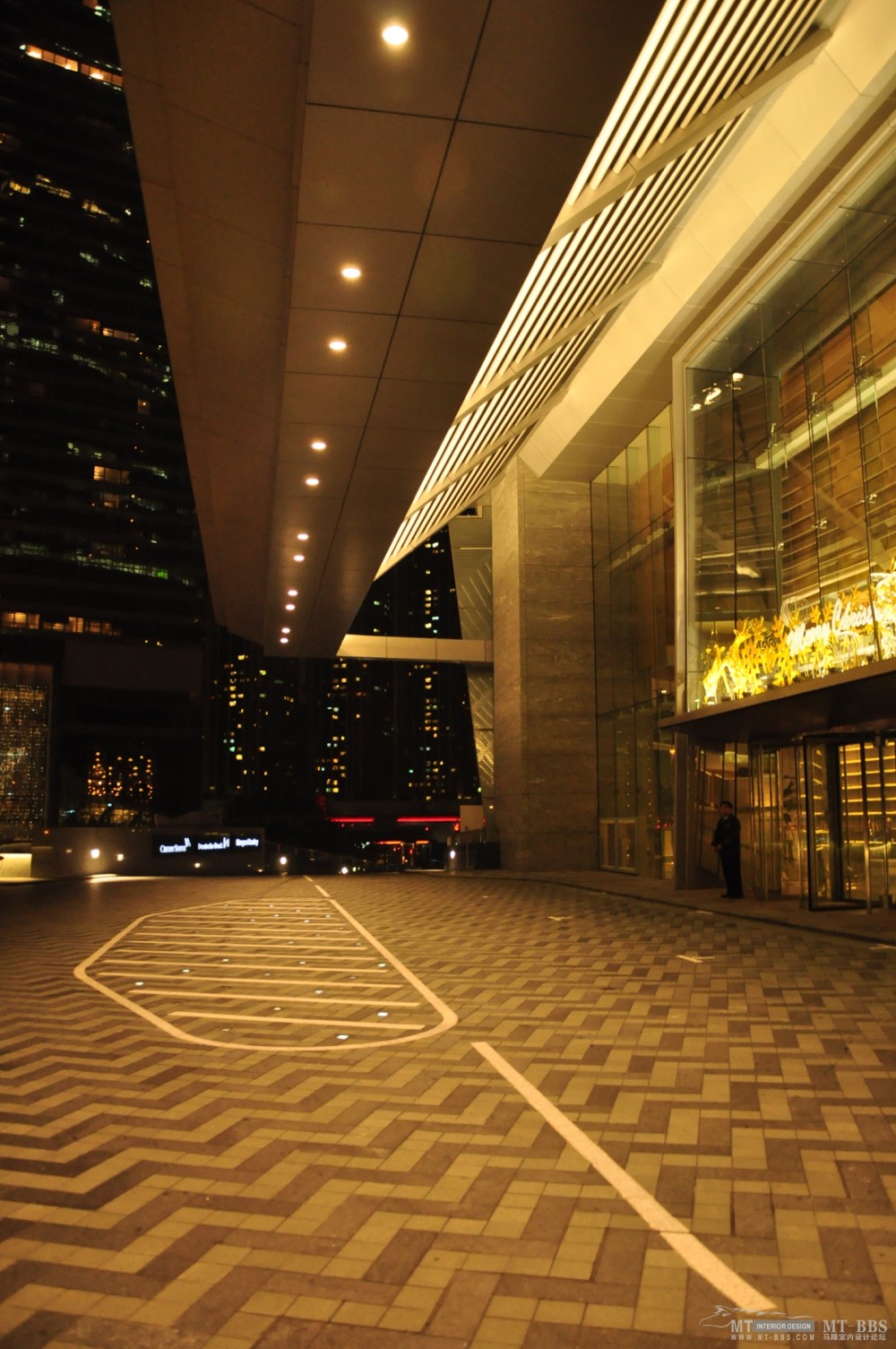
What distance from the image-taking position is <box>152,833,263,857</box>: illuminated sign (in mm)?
29938

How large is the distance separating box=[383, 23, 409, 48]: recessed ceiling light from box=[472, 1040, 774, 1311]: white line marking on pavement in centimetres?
602

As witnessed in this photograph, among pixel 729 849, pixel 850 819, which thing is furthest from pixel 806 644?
pixel 729 849

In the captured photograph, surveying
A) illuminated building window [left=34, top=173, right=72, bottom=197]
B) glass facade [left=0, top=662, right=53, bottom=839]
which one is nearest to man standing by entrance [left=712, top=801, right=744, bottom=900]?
glass facade [left=0, top=662, right=53, bottom=839]

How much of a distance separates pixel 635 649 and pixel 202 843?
52.2 ft

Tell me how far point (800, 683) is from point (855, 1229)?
8.88m

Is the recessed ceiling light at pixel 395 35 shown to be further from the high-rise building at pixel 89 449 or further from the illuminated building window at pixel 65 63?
the illuminated building window at pixel 65 63

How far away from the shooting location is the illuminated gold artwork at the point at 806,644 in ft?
Answer: 37.6

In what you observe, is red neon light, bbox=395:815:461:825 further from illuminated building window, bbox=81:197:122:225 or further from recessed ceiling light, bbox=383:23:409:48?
recessed ceiling light, bbox=383:23:409:48

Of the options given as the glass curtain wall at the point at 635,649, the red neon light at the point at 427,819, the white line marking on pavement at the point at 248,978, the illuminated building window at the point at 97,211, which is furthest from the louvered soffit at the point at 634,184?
the illuminated building window at the point at 97,211

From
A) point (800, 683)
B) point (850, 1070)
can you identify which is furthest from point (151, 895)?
point (850, 1070)

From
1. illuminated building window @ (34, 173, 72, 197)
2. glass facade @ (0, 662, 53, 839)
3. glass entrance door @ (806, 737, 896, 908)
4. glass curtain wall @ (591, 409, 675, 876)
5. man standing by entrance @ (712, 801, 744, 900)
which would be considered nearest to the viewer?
glass entrance door @ (806, 737, 896, 908)

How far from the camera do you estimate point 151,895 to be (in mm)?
18609

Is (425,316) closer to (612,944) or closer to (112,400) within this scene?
(612,944)

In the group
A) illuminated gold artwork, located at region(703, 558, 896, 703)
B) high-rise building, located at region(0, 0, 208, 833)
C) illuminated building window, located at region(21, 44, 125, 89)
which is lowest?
illuminated gold artwork, located at region(703, 558, 896, 703)
